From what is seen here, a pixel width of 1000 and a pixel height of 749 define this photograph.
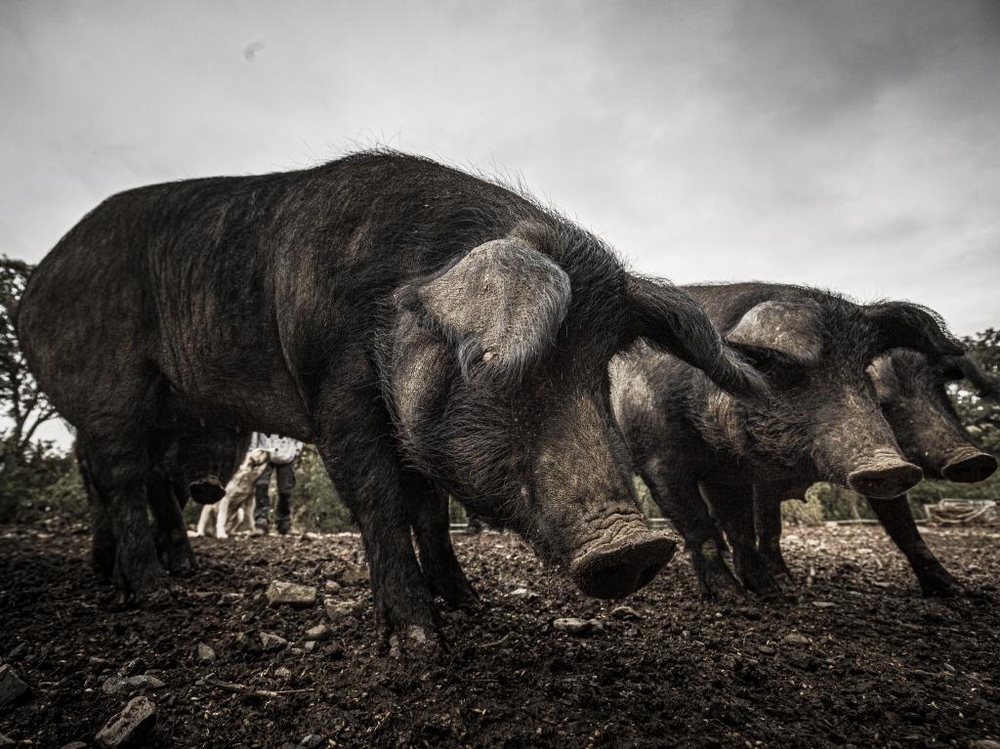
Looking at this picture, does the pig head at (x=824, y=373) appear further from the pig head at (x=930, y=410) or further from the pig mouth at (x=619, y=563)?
the pig mouth at (x=619, y=563)

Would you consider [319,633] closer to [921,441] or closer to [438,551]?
[438,551]

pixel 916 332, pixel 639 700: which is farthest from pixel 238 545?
pixel 916 332

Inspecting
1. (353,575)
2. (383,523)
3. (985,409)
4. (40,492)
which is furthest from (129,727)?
(985,409)

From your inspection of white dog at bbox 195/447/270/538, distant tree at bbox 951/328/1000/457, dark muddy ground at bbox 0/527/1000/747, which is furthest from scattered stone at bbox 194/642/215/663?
distant tree at bbox 951/328/1000/457

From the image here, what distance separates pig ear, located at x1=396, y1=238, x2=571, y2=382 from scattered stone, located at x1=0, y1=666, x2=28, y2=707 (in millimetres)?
2085

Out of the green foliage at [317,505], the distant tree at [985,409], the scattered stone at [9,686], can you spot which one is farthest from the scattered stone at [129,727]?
the distant tree at [985,409]

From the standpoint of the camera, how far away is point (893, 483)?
3.31 m

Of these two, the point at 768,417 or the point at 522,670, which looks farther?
the point at 768,417

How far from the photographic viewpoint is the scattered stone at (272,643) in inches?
105

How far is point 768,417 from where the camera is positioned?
395 centimetres

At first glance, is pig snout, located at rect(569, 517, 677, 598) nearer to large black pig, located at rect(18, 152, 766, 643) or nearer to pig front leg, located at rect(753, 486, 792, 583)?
large black pig, located at rect(18, 152, 766, 643)

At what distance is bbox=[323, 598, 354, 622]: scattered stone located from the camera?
10.3 feet

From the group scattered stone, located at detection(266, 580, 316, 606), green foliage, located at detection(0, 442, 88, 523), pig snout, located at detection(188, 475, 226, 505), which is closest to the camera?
scattered stone, located at detection(266, 580, 316, 606)

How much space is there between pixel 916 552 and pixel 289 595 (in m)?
4.55
